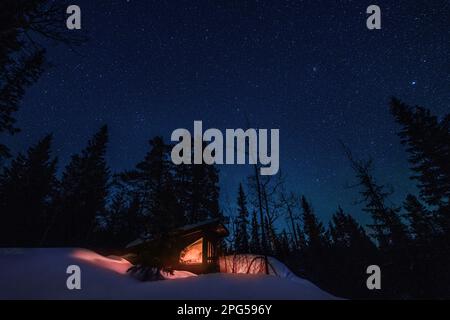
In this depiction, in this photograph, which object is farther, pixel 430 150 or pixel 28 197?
pixel 28 197

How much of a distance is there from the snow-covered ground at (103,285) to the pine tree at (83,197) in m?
20.8

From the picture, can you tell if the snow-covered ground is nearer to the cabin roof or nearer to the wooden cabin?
the cabin roof

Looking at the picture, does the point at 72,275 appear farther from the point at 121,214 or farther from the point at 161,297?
the point at 121,214

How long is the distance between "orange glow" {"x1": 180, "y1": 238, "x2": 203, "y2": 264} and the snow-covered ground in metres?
9.76

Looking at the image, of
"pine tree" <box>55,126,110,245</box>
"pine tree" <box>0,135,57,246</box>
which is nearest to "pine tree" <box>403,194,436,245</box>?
"pine tree" <box>55,126,110,245</box>

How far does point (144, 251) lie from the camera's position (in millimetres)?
7824

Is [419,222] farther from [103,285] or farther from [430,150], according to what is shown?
[103,285]

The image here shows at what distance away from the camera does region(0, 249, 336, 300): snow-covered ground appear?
364cm

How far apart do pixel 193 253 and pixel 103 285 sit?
10.9 meters

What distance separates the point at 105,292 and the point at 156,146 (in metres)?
19.5

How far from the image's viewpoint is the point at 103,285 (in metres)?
4.66

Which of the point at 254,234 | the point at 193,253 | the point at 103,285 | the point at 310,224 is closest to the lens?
the point at 103,285

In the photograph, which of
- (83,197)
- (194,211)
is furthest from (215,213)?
(83,197)
